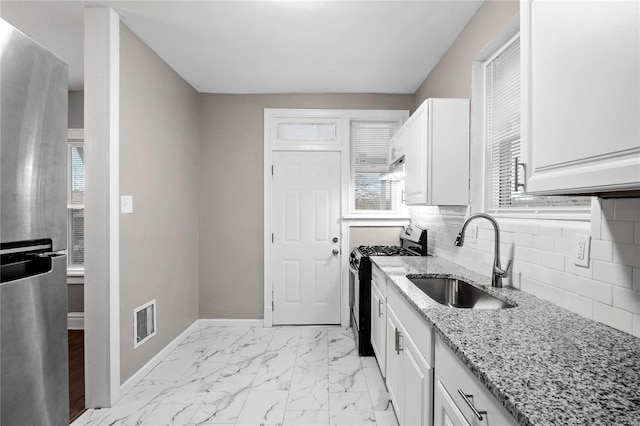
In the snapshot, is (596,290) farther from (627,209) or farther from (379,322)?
(379,322)

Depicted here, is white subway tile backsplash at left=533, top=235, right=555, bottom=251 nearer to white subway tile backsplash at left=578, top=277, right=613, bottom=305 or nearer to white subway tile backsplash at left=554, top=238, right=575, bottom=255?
white subway tile backsplash at left=554, top=238, right=575, bottom=255

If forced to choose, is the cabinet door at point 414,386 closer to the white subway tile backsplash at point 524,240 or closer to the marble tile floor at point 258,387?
the marble tile floor at point 258,387

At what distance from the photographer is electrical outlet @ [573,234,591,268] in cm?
128

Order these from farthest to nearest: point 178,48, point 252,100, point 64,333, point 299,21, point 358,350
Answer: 1. point 252,100
2. point 358,350
3. point 178,48
4. point 299,21
5. point 64,333

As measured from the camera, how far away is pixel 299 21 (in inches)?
92.0

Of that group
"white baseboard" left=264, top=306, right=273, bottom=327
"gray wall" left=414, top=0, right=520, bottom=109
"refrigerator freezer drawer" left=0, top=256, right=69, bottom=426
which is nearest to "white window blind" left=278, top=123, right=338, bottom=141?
"gray wall" left=414, top=0, right=520, bottom=109

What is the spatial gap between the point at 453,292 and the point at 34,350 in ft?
6.86

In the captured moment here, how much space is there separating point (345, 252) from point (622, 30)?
10.4 ft

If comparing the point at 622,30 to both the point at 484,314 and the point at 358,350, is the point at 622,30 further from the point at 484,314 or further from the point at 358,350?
the point at 358,350

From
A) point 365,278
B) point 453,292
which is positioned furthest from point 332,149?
point 453,292

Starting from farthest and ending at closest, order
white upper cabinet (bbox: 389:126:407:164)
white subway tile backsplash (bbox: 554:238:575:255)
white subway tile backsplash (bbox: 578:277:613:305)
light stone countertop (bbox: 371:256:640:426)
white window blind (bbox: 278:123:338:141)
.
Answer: white window blind (bbox: 278:123:338:141) < white upper cabinet (bbox: 389:126:407:164) < white subway tile backsplash (bbox: 554:238:575:255) < white subway tile backsplash (bbox: 578:277:613:305) < light stone countertop (bbox: 371:256:640:426)


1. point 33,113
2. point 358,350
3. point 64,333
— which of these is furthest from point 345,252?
point 33,113

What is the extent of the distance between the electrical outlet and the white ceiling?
1.70 meters

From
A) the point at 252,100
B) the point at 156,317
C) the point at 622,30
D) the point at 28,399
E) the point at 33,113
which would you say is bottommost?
the point at 156,317
